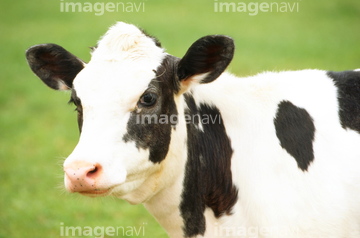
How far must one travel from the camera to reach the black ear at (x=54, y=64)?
14.6 feet

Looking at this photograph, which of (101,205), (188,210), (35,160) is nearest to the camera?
(188,210)

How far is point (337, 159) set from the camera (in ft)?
13.3

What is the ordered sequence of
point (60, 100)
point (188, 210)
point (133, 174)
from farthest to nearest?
point (60, 100) → point (188, 210) → point (133, 174)

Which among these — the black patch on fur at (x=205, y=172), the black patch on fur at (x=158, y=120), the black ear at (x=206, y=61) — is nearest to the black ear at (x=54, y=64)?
the black patch on fur at (x=158, y=120)

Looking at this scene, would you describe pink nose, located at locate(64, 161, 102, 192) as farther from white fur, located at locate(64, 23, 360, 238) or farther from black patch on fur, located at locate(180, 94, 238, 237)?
black patch on fur, located at locate(180, 94, 238, 237)

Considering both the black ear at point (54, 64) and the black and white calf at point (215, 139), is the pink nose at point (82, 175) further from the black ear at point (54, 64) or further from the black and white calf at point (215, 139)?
the black ear at point (54, 64)

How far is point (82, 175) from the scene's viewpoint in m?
3.52

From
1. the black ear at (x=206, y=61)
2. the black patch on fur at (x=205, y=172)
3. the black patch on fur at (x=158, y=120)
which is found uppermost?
the black ear at (x=206, y=61)

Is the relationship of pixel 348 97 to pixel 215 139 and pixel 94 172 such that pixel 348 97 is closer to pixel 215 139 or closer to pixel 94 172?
pixel 215 139

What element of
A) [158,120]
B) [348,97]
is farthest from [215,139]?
[348,97]

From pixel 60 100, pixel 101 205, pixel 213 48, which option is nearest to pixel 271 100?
pixel 213 48

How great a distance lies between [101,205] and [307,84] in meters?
4.59

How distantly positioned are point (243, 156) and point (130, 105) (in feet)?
3.23

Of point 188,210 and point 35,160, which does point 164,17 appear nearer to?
point 35,160
